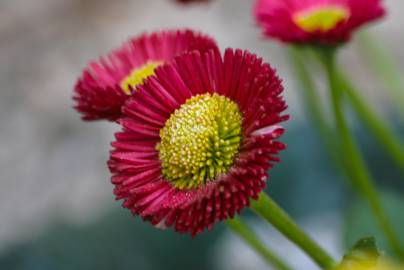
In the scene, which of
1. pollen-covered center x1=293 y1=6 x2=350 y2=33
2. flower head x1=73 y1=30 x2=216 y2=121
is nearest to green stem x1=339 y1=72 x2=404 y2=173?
pollen-covered center x1=293 y1=6 x2=350 y2=33

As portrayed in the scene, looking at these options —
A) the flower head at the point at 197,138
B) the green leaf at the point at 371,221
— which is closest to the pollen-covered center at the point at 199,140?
the flower head at the point at 197,138

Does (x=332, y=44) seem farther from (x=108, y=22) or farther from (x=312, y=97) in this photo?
(x=108, y=22)

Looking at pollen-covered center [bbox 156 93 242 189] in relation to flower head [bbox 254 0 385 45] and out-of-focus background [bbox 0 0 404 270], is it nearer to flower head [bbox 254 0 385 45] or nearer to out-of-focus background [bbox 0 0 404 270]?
flower head [bbox 254 0 385 45]

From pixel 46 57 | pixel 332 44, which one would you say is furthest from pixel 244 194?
pixel 46 57

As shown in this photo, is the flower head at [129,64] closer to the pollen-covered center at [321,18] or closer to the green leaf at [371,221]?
the pollen-covered center at [321,18]

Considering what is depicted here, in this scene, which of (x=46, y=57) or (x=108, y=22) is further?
(x=108, y=22)

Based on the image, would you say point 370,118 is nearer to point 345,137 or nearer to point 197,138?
point 345,137
